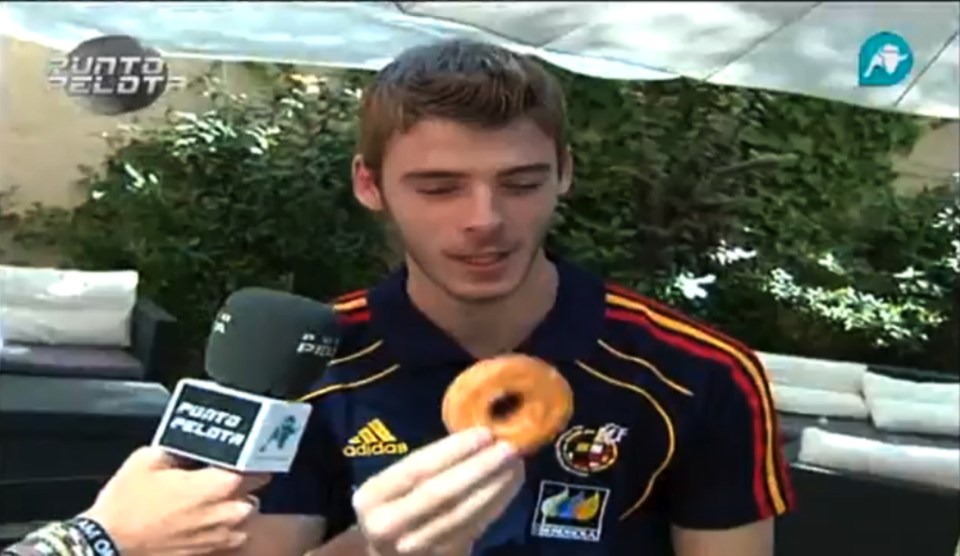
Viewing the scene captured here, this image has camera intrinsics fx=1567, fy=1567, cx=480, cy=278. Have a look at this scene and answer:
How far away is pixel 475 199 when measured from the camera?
1.17m

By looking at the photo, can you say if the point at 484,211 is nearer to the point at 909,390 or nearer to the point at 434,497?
→ the point at 434,497

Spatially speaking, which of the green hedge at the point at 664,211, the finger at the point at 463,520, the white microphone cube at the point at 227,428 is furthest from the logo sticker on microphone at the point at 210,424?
the green hedge at the point at 664,211

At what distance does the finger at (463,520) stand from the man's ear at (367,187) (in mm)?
365

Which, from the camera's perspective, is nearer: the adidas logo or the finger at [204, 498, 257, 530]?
the finger at [204, 498, 257, 530]

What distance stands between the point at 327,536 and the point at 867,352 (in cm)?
256

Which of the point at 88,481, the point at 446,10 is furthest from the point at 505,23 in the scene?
the point at 88,481

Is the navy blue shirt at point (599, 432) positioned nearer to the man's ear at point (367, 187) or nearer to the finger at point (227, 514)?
the man's ear at point (367, 187)

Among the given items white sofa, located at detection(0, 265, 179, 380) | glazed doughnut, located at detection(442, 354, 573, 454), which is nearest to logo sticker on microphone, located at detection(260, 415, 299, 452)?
glazed doughnut, located at detection(442, 354, 573, 454)

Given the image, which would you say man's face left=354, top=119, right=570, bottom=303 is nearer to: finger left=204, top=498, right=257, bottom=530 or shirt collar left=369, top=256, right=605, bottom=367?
shirt collar left=369, top=256, right=605, bottom=367

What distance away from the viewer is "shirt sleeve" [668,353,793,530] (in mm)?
Result: 1255

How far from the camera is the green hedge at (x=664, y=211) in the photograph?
302 centimetres

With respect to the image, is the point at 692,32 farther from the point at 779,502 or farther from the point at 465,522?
the point at 465,522

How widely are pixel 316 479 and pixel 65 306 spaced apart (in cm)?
157

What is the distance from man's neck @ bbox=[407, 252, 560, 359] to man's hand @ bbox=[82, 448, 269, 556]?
33cm
